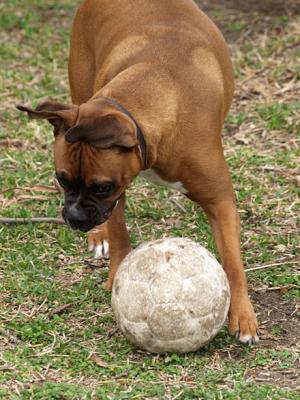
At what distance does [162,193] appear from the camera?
7.24 meters

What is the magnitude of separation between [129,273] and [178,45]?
153cm

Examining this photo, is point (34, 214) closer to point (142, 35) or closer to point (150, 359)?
point (142, 35)

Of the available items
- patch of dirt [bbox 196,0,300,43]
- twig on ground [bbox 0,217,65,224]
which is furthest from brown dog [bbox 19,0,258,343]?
patch of dirt [bbox 196,0,300,43]

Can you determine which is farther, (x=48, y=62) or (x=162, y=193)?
(x=48, y=62)

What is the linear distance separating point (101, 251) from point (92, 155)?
174cm

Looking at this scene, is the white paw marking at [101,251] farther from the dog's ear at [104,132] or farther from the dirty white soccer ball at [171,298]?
the dog's ear at [104,132]

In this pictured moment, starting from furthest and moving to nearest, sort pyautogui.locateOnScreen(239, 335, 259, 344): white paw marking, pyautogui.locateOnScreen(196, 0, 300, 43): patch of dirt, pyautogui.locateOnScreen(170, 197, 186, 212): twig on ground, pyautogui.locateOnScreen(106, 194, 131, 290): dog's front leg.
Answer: pyautogui.locateOnScreen(196, 0, 300, 43): patch of dirt < pyautogui.locateOnScreen(170, 197, 186, 212): twig on ground < pyautogui.locateOnScreen(106, 194, 131, 290): dog's front leg < pyautogui.locateOnScreen(239, 335, 259, 344): white paw marking

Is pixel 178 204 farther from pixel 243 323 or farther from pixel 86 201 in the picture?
pixel 86 201

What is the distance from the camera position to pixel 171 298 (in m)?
4.77

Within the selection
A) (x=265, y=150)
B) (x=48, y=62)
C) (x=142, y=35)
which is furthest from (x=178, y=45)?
(x=48, y=62)

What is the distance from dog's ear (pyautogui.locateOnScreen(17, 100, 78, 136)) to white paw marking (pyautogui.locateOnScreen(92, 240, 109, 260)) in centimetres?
157

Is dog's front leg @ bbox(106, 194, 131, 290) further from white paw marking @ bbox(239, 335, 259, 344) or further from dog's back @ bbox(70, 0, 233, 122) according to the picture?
Result: white paw marking @ bbox(239, 335, 259, 344)

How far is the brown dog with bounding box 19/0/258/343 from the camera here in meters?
4.88

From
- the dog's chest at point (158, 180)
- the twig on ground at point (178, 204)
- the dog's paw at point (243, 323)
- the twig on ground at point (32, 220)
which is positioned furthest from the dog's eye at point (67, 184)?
the twig on ground at point (178, 204)
